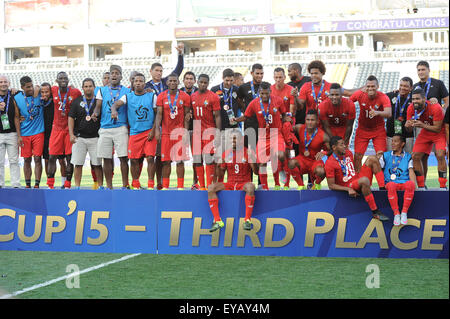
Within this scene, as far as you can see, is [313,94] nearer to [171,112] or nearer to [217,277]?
[171,112]

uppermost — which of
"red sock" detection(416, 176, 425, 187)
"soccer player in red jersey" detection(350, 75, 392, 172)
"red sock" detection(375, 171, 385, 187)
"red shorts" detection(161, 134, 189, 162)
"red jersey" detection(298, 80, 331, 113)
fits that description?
"red jersey" detection(298, 80, 331, 113)

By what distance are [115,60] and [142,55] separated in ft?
7.49

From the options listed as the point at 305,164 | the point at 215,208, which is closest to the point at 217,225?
the point at 215,208

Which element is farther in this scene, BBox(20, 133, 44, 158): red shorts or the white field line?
BBox(20, 133, 44, 158): red shorts

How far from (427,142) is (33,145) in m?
5.41

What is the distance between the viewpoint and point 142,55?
40.2 meters

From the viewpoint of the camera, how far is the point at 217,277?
5.96 metres

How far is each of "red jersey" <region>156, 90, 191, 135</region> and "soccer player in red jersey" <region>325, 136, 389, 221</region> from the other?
2099mm

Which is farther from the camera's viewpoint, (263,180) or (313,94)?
(313,94)

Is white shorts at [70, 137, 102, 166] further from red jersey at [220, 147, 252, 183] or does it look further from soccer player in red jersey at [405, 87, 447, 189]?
soccer player in red jersey at [405, 87, 447, 189]

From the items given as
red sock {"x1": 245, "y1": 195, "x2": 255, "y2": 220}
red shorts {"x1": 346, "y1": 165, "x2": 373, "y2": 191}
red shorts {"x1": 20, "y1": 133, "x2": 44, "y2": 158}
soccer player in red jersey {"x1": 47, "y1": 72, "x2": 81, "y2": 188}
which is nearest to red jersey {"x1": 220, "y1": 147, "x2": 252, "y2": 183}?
red sock {"x1": 245, "y1": 195, "x2": 255, "y2": 220}

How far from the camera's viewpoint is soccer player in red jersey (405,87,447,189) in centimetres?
738
